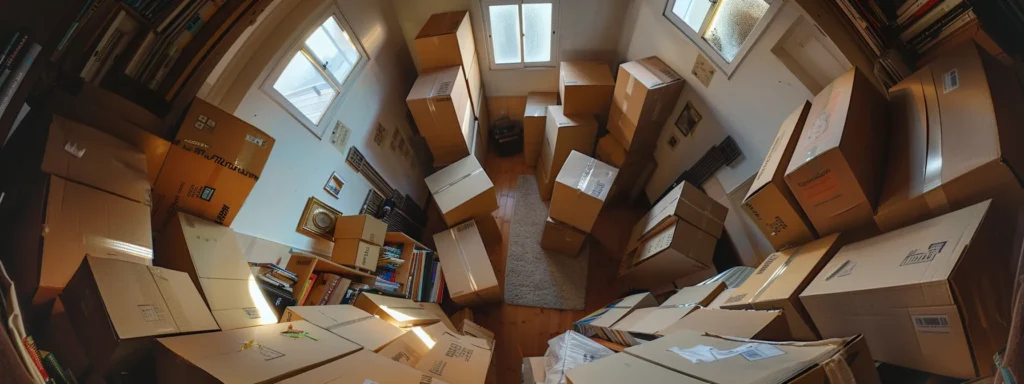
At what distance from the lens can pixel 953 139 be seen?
3.73 feet

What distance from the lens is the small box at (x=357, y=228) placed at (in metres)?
2.39

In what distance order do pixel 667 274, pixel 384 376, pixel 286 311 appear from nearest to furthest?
pixel 384 376
pixel 286 311
pixel 667 274

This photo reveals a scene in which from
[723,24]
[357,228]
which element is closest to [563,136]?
[723,24]

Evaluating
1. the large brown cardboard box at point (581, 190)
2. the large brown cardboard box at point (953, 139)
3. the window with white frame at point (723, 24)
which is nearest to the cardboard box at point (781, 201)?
the large brown cardboard box at point (953, 139)

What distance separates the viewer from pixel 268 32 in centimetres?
207

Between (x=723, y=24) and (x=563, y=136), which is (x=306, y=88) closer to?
(x=563, y=136)

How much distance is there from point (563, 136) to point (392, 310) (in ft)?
5.72

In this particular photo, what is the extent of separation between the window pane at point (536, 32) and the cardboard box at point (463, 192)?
1.09 metres

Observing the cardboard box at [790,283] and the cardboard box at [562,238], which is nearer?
the cardboard box at [790,283]

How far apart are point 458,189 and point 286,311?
1.52 m

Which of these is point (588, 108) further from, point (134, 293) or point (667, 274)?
point (134, 293)

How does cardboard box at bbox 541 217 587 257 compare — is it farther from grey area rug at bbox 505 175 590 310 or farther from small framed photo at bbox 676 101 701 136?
small framed photo at bbox 676 101 701 136

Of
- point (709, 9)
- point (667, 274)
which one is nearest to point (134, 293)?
point (667, 274)

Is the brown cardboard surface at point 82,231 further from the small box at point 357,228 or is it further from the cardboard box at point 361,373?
the small box at point 357,228
